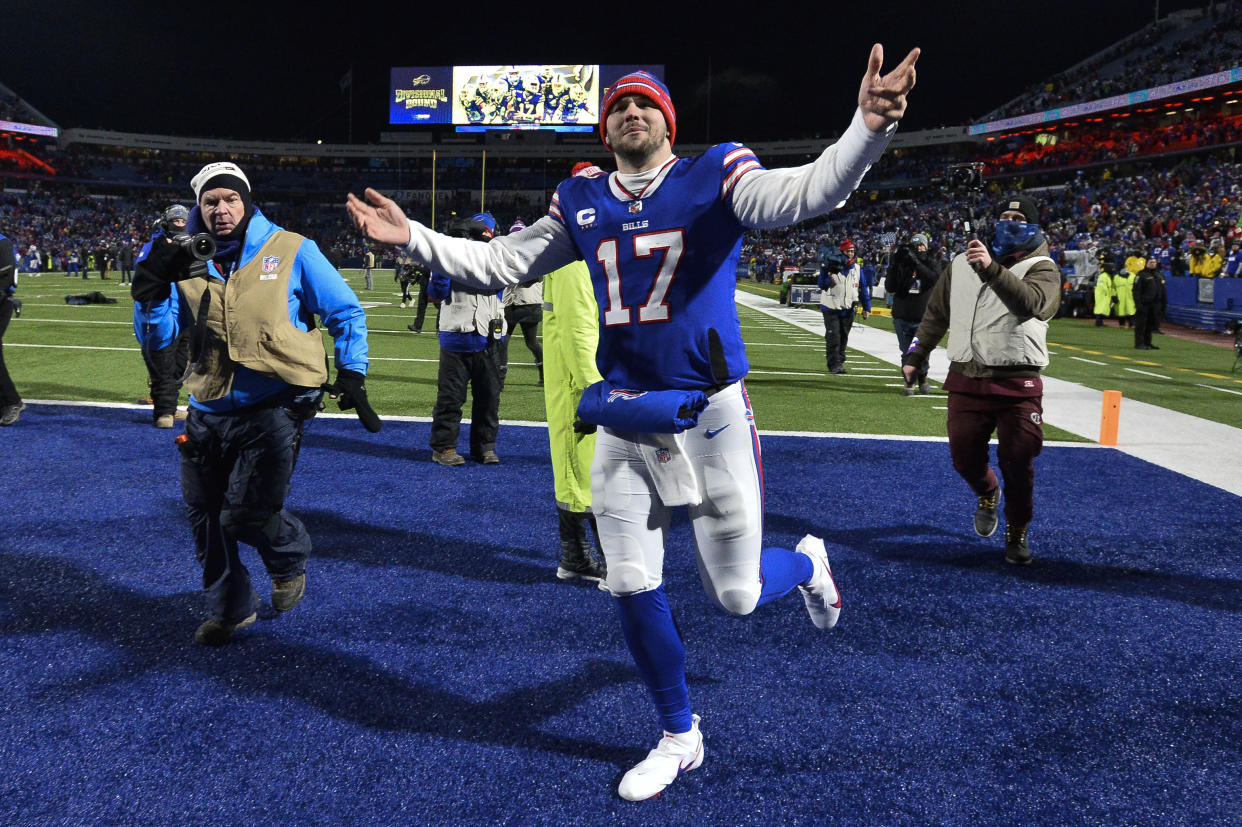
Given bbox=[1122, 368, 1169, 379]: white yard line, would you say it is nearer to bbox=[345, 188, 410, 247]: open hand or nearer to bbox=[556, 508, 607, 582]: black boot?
bbox=[556, 508, 607, 582]: black boot

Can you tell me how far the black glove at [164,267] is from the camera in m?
3.15

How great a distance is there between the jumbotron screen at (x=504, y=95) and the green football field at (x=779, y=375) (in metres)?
47.6

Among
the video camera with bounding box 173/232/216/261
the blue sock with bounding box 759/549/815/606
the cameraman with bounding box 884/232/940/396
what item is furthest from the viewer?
the cameraman with bounding box 884/232/940/396

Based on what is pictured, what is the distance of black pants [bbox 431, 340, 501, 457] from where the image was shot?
689 cm

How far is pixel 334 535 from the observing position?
201 inches

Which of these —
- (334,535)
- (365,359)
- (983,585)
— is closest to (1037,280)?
(983,585)

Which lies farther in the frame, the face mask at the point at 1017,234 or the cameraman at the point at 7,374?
the cameraman at the point at 7,374

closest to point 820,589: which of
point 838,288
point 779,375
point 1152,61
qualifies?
point 838,288

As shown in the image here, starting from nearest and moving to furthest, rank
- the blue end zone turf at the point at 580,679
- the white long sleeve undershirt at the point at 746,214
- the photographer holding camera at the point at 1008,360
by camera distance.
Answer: the white long sleeve undershirt at the point at 746,214
the blue end zone turf at the point at 580,679
the photographer holding camera at the point at 1008,360

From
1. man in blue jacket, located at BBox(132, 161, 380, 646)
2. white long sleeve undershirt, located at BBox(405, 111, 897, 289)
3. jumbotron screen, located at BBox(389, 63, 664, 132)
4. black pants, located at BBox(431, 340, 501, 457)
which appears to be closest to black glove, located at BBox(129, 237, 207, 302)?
man in blue jacket, located at BBox(132, 161, 380, 646)

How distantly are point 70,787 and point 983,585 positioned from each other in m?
4.22

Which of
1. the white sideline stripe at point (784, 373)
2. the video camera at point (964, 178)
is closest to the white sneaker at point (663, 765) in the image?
the video camera at point (964, 178)

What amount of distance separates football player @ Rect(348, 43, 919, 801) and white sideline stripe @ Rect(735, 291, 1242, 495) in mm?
5239

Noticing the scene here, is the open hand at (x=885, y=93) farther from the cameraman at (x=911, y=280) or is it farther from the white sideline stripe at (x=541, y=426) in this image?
the cameraman at (x=911, y=280)
